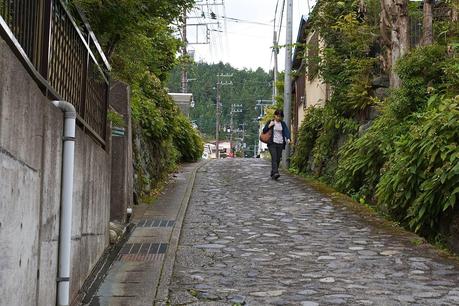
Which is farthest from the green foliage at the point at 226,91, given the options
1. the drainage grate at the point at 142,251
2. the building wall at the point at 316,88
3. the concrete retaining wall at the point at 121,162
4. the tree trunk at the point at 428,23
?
the drainage grate at the point at 142,251

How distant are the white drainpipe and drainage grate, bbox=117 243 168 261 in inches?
96.1

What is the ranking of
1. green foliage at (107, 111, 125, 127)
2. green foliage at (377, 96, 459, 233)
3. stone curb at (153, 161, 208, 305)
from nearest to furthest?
1. stone curb at (153, 161, 208, 305)
2. green foliage at (377, 96, 459, 233)
3. green foliage at (107, 111, 125, 127)

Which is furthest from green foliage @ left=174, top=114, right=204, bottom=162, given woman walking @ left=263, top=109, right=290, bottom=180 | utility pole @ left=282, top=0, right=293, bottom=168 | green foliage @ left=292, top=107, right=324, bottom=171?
woman walking @ left=263, top=109, right=290, bottom=180

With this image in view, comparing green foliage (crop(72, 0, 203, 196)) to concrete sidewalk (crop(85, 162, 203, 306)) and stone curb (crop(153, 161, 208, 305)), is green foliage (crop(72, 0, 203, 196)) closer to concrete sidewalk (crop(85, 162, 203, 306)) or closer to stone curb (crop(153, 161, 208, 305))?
concrete sidewalk (crop(85, 162, 203, 306))

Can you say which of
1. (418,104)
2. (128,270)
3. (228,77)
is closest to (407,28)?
(418,104)

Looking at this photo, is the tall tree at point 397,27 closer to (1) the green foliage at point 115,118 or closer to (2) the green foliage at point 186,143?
(1) the green foliage at point 115,118

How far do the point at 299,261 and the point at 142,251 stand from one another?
6.51 feet

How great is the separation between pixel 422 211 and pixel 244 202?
178 inches

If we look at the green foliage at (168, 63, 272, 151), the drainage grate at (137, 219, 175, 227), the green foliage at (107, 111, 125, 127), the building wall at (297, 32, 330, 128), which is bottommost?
the drainage grate at (137, 219, 175, 227)

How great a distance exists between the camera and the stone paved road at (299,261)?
5.50m

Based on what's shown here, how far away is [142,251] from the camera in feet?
24.0

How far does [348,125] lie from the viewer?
14.5 meters

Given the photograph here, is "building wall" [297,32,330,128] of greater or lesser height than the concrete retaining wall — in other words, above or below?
above

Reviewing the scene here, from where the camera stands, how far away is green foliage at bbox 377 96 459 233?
7.24 m
